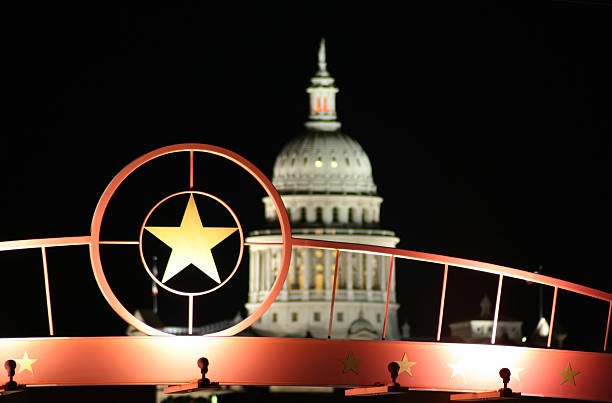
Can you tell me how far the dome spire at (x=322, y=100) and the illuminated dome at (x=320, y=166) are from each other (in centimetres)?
120

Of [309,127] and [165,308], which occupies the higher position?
[309,127]

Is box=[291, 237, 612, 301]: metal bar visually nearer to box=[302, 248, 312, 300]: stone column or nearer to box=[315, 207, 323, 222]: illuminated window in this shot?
box=[302, 248, 312, 300]: stone column

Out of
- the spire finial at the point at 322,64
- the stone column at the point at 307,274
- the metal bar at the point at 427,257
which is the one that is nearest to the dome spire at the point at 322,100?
the spire finial at the point at 322,64

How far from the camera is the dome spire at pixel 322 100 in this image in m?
184

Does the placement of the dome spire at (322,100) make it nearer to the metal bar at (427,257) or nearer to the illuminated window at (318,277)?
the illuminated window at (318,277)

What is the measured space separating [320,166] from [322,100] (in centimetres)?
768

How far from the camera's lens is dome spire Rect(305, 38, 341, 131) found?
18450cm

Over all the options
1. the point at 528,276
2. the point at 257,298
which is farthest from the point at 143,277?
the point at 528,276

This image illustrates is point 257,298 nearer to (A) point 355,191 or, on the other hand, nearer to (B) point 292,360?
(A) point 355,191

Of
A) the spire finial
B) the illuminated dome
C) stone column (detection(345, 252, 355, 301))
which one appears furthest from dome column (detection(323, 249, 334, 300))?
the spire finial

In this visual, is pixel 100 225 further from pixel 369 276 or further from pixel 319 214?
pixel 319 214

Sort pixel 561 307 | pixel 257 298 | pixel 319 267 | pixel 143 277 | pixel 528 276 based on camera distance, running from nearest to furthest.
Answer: pixel 528 276 < pixel 143 277 < pixel 561 307 < pixel 257 298 < pixel 319 267

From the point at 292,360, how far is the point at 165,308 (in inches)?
5108

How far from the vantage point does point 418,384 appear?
3391 centimetres
